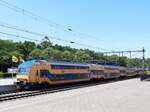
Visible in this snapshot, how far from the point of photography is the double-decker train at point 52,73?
28.1 m

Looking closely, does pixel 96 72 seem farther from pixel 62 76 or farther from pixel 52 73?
pixel 52 73

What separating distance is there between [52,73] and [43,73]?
1.80 m

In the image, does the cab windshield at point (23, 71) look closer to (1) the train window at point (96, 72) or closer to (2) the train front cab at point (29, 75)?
(2) the train front cab at point (29, 75)

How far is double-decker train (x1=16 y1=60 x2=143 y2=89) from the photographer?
2812 cm

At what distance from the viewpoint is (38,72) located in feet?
94.0

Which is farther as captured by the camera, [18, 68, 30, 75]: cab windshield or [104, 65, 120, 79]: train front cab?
[104, 65, 120, 79]: train front cab

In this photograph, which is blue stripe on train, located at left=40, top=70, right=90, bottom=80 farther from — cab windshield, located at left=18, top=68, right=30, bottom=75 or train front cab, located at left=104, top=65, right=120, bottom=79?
train front cab, located at left=104, top=65, right=120, bottom=79

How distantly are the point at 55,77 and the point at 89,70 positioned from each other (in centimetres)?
1094

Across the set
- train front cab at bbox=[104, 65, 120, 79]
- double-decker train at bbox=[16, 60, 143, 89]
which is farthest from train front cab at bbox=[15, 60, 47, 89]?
train front cab at bbox=[104, 65, 120, 79]

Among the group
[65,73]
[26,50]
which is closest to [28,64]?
[65,73]

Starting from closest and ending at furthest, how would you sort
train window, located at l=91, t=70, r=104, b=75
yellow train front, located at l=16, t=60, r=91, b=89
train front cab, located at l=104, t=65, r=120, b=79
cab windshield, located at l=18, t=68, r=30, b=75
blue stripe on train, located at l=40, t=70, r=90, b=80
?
yellow train front, located at l=16, t=60, r=91, b=89
cab windshield, located at l=18, t=68, r=30, b=75
blue stripe on train, located at l=40, t=70, r=90, b=80
train window, located at l=91, t=70, r=104, b=75
train front cab, located at l=104, t=65, r=120, b=79

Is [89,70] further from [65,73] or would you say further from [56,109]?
[56,109]

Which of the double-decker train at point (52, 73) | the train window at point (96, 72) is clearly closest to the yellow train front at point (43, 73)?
the double-decker train at point (52, 73)

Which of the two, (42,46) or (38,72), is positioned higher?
(42,46)
